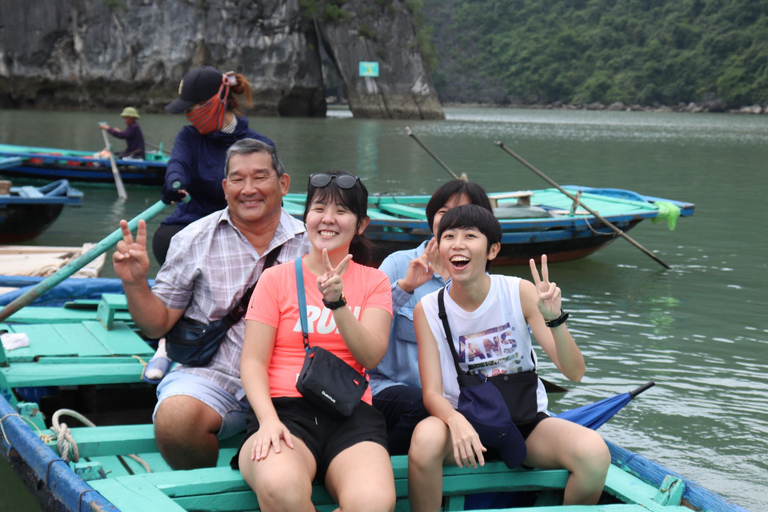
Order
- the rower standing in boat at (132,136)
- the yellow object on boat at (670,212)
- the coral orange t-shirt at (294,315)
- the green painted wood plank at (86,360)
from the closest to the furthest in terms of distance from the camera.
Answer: the coral orange t-shirt at (294,315), the green painted wood plank at (86,360), the yellow object on boat at (670,212), the rower standing in boat at (132,136)

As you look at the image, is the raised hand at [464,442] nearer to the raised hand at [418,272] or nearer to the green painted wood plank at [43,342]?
the raised hand at [418,272]

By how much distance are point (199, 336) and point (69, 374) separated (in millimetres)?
912

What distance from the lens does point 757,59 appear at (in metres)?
71.4

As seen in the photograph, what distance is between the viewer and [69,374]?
139 inches

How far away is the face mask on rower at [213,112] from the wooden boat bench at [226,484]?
171 centimetres

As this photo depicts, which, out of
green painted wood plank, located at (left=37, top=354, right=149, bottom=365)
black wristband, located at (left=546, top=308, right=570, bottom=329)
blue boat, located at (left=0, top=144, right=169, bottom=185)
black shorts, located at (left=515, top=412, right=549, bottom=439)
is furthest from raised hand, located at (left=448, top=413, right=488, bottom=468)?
blue boat, located at (left=0, top=144, right=169, bottom=185)

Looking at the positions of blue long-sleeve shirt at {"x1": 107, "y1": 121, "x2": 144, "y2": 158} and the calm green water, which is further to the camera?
blue long-sleeve shirt at {"x1": 107, "y1": 121, "x2": 144, "y2": 158}

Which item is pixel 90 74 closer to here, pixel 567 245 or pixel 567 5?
pixel 567 245

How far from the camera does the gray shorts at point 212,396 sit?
283cm

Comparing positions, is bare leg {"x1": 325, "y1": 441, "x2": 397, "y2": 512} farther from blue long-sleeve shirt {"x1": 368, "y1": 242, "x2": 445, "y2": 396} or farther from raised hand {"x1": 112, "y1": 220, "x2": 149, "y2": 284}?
raised hand {"x1": 112, "y1": 220, "x2": 149, "y2": 284}

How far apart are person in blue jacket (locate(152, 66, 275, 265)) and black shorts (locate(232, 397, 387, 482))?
1730 mm

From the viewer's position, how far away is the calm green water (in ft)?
15.8

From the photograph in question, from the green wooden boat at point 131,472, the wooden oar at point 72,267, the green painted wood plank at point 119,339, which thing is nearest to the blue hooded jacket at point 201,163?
the wooden oar at point 72,267

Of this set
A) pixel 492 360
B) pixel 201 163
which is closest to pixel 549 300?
pixel 492 360
